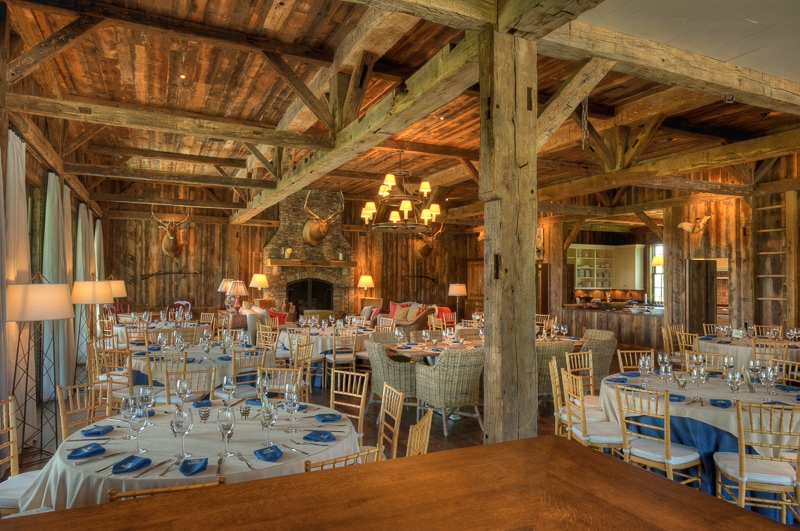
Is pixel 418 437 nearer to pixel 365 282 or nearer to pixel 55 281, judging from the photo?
pixel 55 281

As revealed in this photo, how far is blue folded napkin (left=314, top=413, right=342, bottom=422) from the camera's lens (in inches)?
144

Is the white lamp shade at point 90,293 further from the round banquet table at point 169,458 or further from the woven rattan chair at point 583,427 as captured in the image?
the woven rattan chair at point 583,427

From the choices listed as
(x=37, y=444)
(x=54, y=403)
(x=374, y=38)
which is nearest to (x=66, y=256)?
(x=54, y=403)

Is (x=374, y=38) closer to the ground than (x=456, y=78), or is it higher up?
higher up

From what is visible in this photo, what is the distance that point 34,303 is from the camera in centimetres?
454

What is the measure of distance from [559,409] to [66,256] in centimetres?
738

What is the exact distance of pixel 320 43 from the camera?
18.5 feet

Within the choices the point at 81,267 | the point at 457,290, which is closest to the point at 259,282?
the point at 81,267

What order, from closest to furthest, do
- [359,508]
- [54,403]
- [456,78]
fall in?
[359,508]
[456,78]
[54,403]

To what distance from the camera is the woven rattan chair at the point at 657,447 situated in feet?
12.7

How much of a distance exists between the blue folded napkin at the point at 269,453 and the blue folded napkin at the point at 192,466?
0.28m

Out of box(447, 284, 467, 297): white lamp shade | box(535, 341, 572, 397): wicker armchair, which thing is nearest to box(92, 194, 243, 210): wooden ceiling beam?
box(447, 284, 467, 297): white lamp shade

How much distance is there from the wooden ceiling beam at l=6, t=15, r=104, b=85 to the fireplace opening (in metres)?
11.2

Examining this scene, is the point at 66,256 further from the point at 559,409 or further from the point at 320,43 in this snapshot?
the point at 559,409
